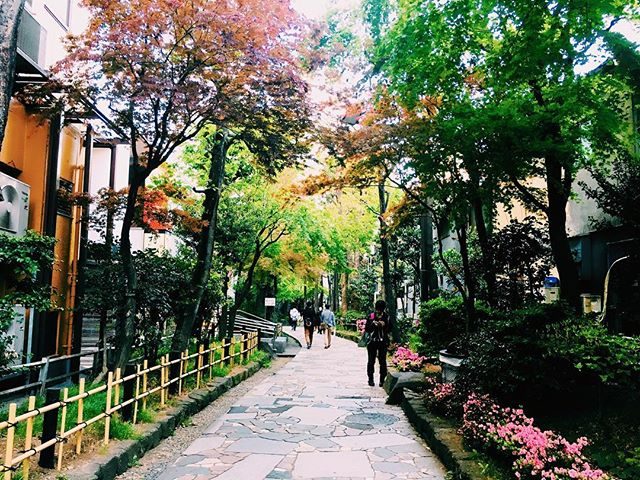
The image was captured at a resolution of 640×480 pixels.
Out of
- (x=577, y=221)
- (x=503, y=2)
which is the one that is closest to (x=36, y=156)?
(x=503, y=2)

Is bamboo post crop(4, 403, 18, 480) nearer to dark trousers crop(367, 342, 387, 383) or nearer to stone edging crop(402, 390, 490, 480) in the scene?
stone edging crop(402, 390, 490, 480)

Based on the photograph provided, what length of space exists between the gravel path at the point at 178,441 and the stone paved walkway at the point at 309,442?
0.14m

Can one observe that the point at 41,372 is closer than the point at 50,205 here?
Yes

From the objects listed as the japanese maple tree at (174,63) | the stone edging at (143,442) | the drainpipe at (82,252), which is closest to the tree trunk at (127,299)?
the japanese maple tree at (174,63)

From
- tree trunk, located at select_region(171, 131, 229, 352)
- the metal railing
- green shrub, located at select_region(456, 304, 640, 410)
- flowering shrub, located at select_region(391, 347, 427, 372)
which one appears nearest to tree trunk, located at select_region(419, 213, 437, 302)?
flowering shrub, located at select_region(391, 347, 427, 372)

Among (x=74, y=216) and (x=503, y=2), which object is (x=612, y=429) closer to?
(x=503, y=2)

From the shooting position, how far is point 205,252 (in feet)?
43.3

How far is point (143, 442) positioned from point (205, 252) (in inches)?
261

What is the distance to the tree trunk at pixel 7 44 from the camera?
5.34m

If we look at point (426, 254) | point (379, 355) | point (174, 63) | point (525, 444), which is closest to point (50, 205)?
point (174, 63)

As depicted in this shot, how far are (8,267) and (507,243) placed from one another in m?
10.2

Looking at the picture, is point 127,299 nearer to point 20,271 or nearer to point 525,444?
point 20,271

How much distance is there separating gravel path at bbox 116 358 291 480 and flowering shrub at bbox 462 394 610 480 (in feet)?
12.7

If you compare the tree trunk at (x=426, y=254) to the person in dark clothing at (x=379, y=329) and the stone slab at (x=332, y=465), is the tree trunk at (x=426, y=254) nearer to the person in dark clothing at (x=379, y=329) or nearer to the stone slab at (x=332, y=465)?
the person in dark clothing at (x=379, y=329)
